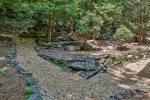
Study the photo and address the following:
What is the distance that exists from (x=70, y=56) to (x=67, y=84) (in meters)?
6.48

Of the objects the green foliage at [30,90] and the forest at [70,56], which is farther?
the forest at [70,56]

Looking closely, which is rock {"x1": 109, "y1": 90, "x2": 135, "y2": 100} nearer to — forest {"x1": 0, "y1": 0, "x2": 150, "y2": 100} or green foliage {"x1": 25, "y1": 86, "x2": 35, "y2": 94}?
forest {"x1": 0, "y1": 0, "x2": 150, "y2": 100}

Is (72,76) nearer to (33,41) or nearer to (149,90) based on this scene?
(149,90)

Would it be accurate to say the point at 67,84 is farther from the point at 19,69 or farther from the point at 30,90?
the point at 19,69

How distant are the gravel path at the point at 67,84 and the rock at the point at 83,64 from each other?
122 centimetres

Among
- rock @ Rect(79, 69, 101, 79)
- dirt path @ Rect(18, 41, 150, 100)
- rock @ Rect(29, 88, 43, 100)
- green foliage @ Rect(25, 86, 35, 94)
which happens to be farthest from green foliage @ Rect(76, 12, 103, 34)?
rock @ Rect(29, 88, 43, 100)

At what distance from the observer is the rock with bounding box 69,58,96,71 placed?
49.8 ft

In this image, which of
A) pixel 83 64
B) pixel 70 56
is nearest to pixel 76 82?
pixel 83 64

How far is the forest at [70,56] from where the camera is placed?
1079cm

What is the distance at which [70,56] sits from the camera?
710 inches

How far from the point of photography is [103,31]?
29594 mm

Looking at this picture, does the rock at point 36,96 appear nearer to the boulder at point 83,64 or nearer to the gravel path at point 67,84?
the gravel path at point 67,84

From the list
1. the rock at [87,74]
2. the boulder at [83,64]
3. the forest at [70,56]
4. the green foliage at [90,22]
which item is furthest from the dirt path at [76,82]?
the green foliage at [90,22]

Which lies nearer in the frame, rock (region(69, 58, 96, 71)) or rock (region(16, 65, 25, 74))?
rock (region(16, 65, 25, 74))
